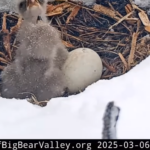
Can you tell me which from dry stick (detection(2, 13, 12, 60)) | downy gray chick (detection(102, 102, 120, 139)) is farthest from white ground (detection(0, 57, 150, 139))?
dry stick (detection(2, 13, 12, 60))

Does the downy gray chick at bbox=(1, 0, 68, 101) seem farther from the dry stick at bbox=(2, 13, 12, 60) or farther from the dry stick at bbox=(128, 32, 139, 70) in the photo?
the dry stick at bbox=(128, 32, 139, 70)

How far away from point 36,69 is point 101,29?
1.65 feet

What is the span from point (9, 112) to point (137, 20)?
957 millimetres

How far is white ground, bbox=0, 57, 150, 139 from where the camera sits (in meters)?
1.48

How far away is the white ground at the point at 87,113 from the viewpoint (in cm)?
148

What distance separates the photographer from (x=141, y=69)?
1782mm

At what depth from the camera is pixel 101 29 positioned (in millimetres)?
2236

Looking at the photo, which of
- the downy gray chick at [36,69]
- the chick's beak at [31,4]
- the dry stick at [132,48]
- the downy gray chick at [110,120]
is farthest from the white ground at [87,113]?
the chick's beak at [31,4]

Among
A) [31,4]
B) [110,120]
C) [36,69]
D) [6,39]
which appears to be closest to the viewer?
[110,120]

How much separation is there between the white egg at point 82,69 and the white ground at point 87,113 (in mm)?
197

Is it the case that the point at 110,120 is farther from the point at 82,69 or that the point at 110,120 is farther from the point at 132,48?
the point at 132,48

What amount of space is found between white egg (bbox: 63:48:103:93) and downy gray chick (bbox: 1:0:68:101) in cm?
4

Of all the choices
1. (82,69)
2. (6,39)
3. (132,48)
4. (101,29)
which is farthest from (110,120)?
(6,39)

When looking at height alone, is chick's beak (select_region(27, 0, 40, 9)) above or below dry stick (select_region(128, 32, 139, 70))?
above
